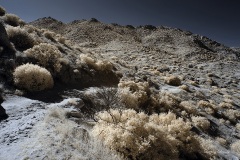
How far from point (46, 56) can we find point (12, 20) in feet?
18.2

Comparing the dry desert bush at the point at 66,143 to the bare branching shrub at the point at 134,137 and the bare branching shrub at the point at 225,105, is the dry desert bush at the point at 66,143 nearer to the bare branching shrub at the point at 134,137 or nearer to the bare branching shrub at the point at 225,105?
the bare branching shrub at the point at 134,137

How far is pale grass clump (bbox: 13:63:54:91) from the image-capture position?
9938 millimetres

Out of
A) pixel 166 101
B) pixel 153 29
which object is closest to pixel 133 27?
pixel 153 29

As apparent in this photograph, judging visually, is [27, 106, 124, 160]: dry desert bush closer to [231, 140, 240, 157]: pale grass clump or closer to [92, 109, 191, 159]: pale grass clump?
[92, 109, 191, 159]: pale grass clump

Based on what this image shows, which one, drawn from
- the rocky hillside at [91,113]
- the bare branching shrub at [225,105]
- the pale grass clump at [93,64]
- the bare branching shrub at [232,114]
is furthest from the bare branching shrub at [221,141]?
the pale grass clump at [93,64]

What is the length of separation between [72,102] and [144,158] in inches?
145

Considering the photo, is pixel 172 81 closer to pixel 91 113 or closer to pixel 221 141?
pixel 221 141

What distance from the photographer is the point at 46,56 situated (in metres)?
12.4

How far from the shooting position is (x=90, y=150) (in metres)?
6.41

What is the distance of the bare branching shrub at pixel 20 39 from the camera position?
12875 millimetres

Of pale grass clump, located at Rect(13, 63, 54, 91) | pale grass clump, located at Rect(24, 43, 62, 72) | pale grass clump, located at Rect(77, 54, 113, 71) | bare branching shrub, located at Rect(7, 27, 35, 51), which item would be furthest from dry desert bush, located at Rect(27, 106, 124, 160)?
pale grass clump, located at Rect(77, 54, 113, 71)

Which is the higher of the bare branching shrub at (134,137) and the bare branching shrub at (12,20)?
the bare branching shrub at (12,20)

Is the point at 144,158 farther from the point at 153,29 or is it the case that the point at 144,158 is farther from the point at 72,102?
the point at 153,29

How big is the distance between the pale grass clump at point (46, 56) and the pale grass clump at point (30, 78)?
1.61m
